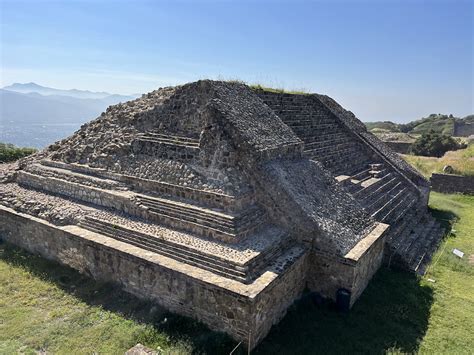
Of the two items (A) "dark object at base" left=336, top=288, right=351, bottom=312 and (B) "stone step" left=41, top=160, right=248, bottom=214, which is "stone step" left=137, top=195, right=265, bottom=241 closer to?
(B) "stone step" left=41, top=160, right=248, bottom=214

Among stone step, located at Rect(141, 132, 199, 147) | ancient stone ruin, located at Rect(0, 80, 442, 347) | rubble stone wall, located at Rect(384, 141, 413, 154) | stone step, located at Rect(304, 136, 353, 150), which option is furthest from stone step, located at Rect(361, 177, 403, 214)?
rubble stone wall, located at Rect(384, 141, 413, 154)

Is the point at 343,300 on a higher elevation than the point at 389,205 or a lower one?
lower

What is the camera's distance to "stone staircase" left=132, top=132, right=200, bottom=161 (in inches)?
340

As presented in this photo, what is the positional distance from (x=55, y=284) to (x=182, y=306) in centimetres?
339

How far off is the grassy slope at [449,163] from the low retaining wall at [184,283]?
55.8 ft

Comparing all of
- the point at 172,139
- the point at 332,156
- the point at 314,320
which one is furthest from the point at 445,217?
the point at 172,139

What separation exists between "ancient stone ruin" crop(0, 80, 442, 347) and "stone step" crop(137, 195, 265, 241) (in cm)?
3

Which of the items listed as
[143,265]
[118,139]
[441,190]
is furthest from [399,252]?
[441,190]

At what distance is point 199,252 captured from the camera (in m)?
6.79

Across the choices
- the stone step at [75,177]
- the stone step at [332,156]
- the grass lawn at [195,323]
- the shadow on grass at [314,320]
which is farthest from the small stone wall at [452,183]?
the stone step at [75,177]

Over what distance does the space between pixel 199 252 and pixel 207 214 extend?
97 cm

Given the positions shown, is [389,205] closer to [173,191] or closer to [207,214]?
[207,214]

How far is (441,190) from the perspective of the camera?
1947 centimetres

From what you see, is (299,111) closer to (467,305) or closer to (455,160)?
(467,305)
